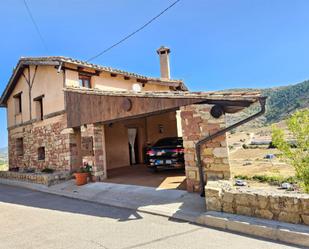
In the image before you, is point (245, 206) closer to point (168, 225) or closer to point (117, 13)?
point (168, 225)

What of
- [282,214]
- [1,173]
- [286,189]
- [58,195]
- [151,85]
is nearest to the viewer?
[282,214]

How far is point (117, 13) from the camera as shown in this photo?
10273mm

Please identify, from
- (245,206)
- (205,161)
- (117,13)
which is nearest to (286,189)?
(205,161)

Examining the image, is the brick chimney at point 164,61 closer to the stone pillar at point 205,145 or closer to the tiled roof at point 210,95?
the tiled roof at point 210,95

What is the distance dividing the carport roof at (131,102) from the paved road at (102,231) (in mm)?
3367

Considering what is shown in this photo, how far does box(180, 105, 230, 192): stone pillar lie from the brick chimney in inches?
463

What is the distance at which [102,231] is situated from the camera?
5.21 metres

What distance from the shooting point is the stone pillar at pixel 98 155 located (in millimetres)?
10641

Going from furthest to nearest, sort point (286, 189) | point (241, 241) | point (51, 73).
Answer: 1. point (51, 73)
2. point (286, 189)
3. point (241, 241)

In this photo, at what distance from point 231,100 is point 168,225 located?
11.7ft

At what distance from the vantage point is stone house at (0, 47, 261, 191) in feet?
24.1

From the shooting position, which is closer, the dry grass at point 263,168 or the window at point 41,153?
the dry grass at point 263,168

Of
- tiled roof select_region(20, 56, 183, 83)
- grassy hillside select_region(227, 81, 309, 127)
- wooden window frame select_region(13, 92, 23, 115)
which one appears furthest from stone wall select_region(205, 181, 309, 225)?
grassy hillside select_region(227, 81, 309, 127)

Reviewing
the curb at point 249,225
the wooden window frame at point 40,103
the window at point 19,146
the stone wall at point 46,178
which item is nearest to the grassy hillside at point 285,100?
Answer: the wooden window frame at point 40,103
